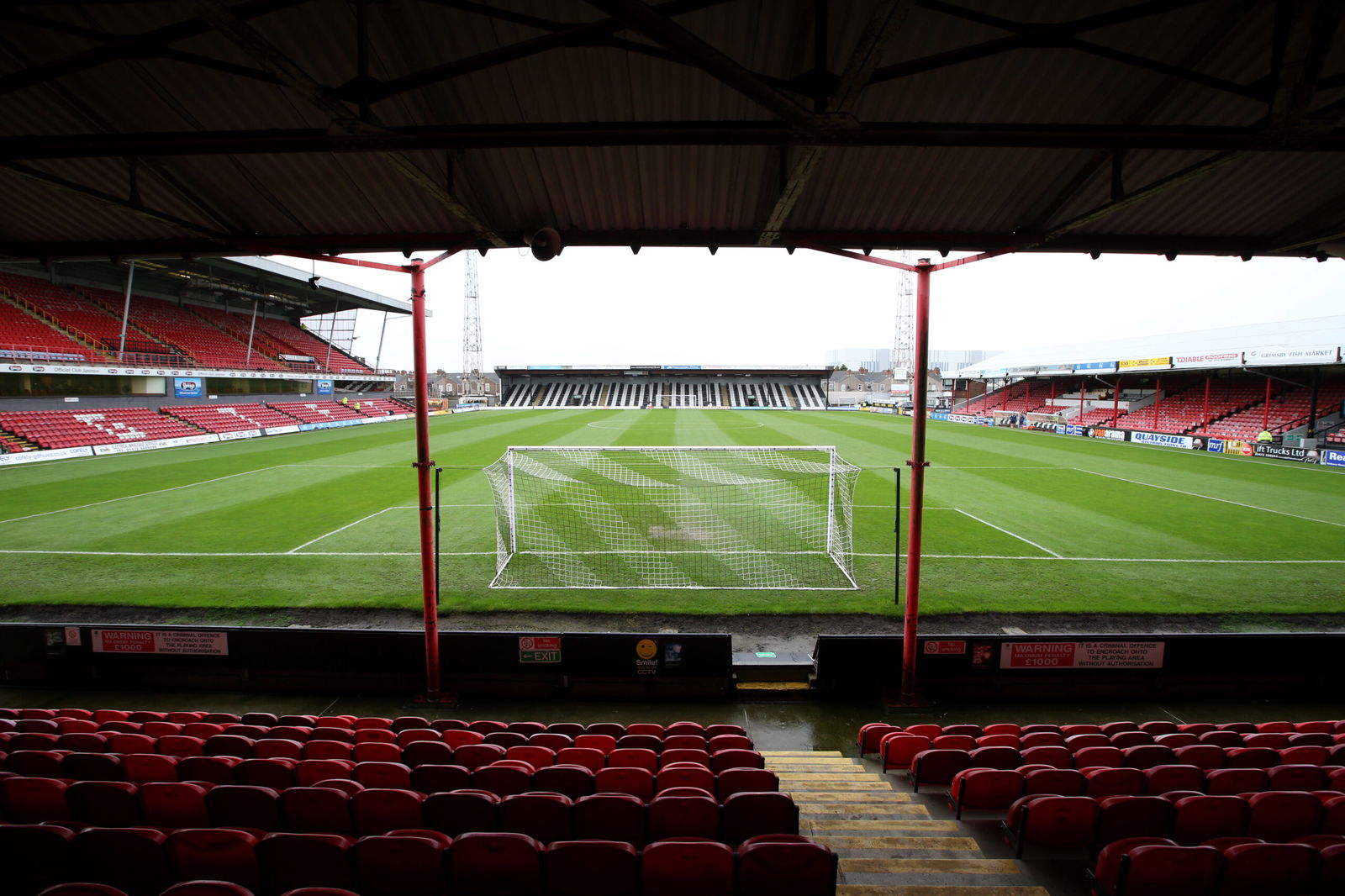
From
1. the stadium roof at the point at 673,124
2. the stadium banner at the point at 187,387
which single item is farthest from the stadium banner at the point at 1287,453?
the stadium banner at the point at 187,387

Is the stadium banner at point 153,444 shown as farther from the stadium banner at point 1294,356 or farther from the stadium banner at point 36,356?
the stadium banner at point 1294,356

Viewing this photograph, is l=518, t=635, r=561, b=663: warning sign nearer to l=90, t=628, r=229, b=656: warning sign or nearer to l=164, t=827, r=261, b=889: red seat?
l=90, t=628, r=229, b=656: warning sign

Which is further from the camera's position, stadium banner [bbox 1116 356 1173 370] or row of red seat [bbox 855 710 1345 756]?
stadium banner [bbox 1116 356 1173 370]

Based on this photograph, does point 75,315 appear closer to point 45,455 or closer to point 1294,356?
point 45,455

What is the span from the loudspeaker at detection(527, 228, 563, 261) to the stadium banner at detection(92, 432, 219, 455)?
117 feet

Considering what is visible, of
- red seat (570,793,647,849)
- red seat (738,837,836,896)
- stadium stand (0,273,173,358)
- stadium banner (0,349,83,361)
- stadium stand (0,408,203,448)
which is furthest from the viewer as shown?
stadium stand (0,273,173,358)

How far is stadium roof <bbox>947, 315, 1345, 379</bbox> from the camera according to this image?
29672mm

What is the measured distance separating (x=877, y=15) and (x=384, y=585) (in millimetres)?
11070

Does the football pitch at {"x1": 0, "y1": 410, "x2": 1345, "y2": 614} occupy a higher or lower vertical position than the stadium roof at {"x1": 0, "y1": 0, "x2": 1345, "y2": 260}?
lower

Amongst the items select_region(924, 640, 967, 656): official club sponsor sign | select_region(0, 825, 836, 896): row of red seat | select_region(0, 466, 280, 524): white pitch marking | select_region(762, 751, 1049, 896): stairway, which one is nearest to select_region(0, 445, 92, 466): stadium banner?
select_region(0, 466, 280, 524): white pitch marking

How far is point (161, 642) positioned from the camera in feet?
23.7

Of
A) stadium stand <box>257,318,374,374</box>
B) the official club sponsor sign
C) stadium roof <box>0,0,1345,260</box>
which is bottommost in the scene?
the official club sponsor sign

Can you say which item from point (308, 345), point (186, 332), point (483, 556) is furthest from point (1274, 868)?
point (308, 345)

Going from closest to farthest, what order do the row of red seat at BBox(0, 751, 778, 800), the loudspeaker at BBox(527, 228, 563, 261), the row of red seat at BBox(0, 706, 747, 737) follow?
the row of red seat at BBox(0, 751, 778, 800), the loudspeaker at BBox(527, 228, 563, 261), the row of red seat at BBox(0, 706, 747, 737)
